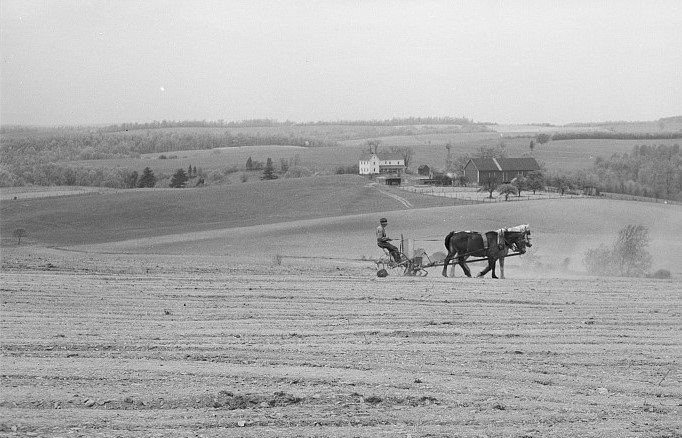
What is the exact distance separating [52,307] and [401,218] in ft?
143

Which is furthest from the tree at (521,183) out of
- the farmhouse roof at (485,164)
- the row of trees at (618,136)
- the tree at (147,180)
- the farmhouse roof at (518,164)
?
the row of trees at (618,136)

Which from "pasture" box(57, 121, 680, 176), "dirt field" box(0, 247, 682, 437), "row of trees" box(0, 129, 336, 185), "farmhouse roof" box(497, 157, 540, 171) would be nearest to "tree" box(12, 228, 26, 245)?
"row of trees" box(0, 129, 336, 185)

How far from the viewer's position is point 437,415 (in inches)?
364

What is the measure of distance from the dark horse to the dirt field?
5439 mm

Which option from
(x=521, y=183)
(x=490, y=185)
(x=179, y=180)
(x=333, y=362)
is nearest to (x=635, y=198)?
(x=521, y=183)

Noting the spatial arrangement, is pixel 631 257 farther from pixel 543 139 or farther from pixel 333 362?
pixel 543 139

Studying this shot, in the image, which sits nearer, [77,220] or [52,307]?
[52,307]

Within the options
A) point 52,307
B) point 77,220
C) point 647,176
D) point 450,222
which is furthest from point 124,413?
point 647,176

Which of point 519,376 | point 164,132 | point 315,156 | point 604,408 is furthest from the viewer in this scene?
point 315,156

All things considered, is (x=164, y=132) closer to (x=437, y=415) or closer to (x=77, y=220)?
(x=77, y=220)

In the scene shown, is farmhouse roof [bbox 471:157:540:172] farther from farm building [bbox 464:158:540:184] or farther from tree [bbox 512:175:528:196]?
tree [bbox 512:175:528:196]

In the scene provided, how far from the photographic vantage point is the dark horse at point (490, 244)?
2538 centimetres

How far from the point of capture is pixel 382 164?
123 m

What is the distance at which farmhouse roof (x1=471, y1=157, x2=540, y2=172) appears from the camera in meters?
97.5
